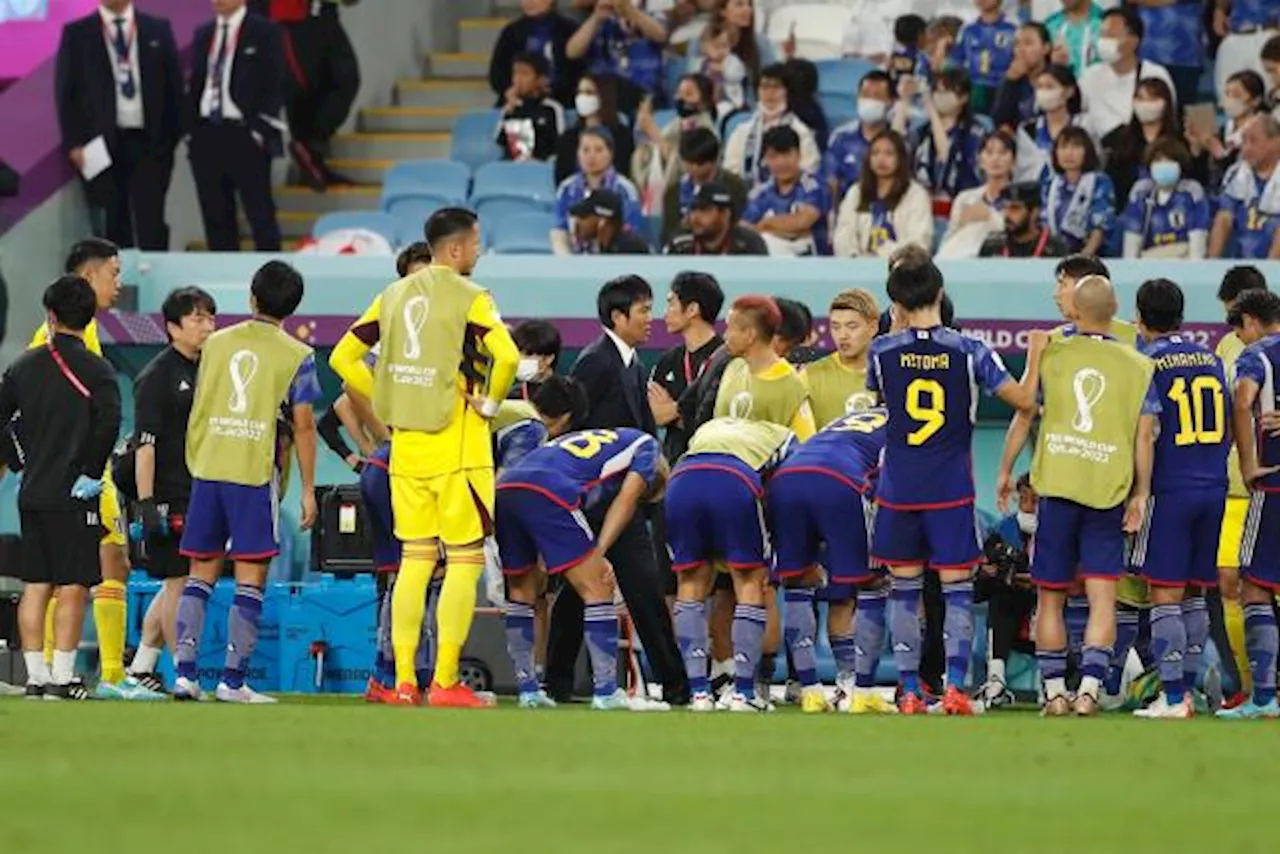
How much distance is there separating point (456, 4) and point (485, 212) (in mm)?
4725

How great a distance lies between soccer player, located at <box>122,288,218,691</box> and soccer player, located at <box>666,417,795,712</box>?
2517mm

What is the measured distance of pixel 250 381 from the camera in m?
12.6

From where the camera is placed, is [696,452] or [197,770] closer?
[197,770]

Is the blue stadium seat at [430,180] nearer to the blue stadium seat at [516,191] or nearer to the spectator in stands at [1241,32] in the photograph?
the blue stadium seat at [516,191]

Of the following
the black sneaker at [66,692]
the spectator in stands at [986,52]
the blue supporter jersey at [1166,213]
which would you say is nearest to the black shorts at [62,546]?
the black sneaker at [66,692]

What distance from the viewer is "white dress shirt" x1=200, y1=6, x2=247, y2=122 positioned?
18656mm

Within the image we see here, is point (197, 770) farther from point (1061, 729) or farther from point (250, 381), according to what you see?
point (250, 381)

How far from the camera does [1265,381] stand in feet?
42.4

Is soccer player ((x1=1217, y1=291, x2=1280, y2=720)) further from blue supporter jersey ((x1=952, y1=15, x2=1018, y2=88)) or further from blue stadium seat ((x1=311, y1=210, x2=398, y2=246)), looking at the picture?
blue stadium seat ((x1=311, y1=210, x2=398, y2=246))

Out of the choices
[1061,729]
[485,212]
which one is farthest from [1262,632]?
[485,212]

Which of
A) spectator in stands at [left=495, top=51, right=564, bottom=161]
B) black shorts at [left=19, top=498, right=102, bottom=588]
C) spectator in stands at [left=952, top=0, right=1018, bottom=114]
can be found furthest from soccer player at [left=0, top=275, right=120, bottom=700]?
spectator in stands at [left=952, top=0, right=1018, bottom=114]

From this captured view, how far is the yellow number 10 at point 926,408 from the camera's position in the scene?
1204 centimetres

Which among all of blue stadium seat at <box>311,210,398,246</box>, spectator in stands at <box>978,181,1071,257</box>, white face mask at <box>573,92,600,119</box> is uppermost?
white face mask at <box>573,92,600,119</box>

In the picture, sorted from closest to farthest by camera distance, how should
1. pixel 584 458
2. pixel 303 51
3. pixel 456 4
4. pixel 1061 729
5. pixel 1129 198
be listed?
1. pixel 1061 729
2. pixel 584 458
3. pixel 1129 198
4. pixel 303 51
5. pixel 456 4
